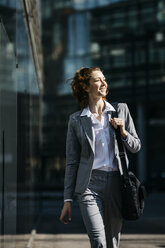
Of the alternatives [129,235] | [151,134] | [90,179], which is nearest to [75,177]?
[90,179]

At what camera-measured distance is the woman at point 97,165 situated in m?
3.42

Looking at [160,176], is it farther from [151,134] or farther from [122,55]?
[122,55]

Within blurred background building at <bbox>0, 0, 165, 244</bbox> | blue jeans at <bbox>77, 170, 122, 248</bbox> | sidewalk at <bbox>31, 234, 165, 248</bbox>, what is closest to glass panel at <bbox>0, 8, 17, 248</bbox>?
blue jeans at <bbox>77, 170, 122, 248</bbox>

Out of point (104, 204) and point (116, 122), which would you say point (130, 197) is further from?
point (116, 122)

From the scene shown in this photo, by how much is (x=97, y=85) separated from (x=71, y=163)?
575mm

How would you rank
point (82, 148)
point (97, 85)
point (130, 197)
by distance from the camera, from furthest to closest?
point (97, 85), point (82, 148), point (130, 197)

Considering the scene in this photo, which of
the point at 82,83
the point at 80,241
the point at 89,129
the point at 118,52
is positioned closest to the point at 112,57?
the point at 118,52

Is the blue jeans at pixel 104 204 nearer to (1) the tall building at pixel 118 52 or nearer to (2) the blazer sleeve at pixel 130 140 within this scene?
(2) the blazer sleeve at pixel 130 140

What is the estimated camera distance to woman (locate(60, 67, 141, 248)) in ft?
11.2

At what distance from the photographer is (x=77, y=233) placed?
9336 mm

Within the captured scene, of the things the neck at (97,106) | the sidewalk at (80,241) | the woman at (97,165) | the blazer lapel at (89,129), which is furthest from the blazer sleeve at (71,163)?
the sidewalk at (80,241)

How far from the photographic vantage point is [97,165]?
137 inches

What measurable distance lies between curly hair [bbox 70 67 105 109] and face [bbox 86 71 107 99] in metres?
0.03

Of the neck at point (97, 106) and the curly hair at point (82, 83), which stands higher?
the curly hair at point (82, 83)
